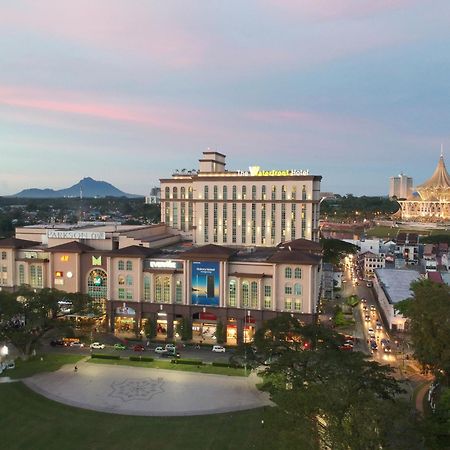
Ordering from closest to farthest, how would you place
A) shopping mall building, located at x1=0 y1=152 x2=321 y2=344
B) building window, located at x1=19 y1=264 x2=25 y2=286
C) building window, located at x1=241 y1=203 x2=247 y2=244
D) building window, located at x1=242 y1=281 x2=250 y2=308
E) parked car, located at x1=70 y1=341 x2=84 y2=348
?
1. parked car, located at x1=70 y1=341 x2=84 y2=348
2. shopping mall building, located at x1=0 y1=152 x2=321 y2=344
3. building window, located at x1=242 y1=281 x2=250 y2=308
4. building window, located at x1=19 y1=264 x2=25 y2=286
5. building window, located at x1=241 y1=203 x2=247 y2=244

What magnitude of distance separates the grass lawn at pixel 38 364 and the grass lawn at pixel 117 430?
7.82m

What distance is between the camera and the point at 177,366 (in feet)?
194

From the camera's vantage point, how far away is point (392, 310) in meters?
76.8

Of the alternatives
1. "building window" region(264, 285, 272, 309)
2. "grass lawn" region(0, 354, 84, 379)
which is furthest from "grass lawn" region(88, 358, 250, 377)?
"building window" region(264, 285, 272, 309)

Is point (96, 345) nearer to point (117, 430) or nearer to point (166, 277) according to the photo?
point (166, 277)

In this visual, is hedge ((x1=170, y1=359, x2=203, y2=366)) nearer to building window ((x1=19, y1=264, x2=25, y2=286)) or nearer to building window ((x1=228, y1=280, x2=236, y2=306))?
building window ((x1=228, y1=280, x2=236, y2=306))

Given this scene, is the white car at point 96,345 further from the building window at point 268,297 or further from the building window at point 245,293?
the building window at point 268,297

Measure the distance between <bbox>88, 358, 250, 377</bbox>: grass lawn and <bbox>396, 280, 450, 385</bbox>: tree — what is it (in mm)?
21448

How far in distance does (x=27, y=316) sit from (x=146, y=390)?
67.9 ft

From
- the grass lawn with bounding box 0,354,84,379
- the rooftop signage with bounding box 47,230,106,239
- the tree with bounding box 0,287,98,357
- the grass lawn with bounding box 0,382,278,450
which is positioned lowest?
the grass lawn with bounding box 0,382,278,450

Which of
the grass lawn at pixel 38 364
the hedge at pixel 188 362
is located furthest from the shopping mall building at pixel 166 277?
the grass lawn at pixel 38 364

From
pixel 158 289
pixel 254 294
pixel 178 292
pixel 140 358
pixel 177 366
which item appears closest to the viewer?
pixel 177 366

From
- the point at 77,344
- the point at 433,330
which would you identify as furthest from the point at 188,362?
the point at 433,330

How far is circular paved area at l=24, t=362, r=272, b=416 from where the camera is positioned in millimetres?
47438
